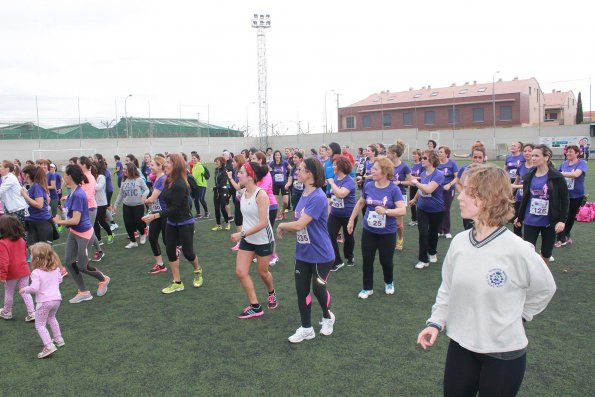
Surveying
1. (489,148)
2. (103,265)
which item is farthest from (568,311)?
(489,148)

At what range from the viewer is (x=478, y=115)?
53.4 meters

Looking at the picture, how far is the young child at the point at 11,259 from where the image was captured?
5.15 meters

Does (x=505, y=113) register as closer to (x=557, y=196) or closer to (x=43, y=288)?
(x=557, y=196)

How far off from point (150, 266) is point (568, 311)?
20.9ft

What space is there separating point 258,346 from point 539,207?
3.99 metres

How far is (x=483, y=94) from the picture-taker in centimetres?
5359

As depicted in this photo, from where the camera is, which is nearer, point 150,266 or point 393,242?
point 393,242

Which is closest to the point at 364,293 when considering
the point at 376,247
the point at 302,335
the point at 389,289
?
the point at 389,289

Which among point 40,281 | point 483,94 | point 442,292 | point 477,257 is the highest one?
point 483,94

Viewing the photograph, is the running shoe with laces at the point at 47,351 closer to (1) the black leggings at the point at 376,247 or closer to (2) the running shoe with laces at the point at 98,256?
(1) the black leggings at the point at 376,247

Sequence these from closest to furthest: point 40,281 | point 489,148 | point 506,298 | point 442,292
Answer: point 506,298 → point 442,292 → point 40,281 → point 489,148

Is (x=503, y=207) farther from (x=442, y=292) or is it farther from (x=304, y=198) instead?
(x=304, y=198)

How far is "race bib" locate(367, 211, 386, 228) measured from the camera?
5684 millimetres

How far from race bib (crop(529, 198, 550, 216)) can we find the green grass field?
3.63 feet
